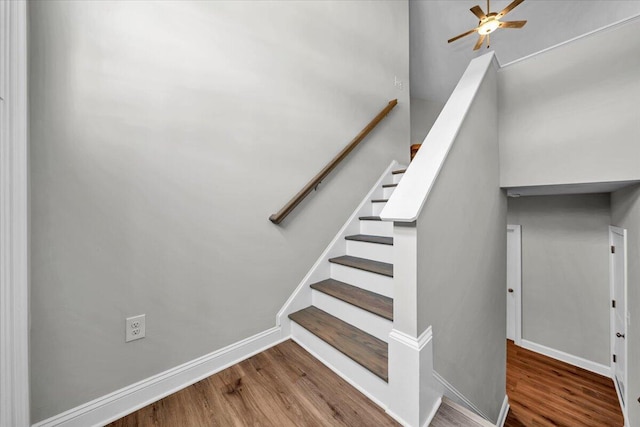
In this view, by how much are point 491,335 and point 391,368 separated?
1.48 meters

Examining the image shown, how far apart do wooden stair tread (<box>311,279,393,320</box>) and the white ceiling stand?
138 inches

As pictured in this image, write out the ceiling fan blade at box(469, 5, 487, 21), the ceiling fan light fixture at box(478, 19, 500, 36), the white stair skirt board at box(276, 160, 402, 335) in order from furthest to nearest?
the ceiling fan light fixture at box(478, 19, 500, 36)
the ceiling fan blade at box(469, 5, 487, 21)
the white stair skirt board at box(276, 160, 402, 335)

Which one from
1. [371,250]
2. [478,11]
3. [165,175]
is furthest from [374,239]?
[478,11]

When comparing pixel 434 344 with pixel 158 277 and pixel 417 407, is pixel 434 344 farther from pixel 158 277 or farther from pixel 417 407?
pixel 158 277

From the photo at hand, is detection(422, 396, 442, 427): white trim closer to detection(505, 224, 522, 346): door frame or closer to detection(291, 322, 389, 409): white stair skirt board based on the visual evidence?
detection(291, 322, 389, 409): white stair skirt board

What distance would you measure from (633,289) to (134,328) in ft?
11.6

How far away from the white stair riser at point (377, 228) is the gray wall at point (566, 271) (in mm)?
3039

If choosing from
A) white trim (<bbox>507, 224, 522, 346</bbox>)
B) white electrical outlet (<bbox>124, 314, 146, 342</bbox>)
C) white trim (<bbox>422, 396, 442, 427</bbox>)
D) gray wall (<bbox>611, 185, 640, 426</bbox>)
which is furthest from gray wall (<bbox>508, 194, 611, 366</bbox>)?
white electrical outlet (<bbox>124, 314, 146, 342</bbox>)

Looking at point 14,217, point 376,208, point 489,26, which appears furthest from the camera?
point 489,26

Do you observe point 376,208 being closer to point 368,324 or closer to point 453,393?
point 368,324

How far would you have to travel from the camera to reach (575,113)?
70.0 inches

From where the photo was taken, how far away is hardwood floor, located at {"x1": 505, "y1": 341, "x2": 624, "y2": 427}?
2609mm

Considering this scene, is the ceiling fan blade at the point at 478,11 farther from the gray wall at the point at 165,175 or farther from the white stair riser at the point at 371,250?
the white stair riser at the point at 371,250

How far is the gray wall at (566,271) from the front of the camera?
316cm
